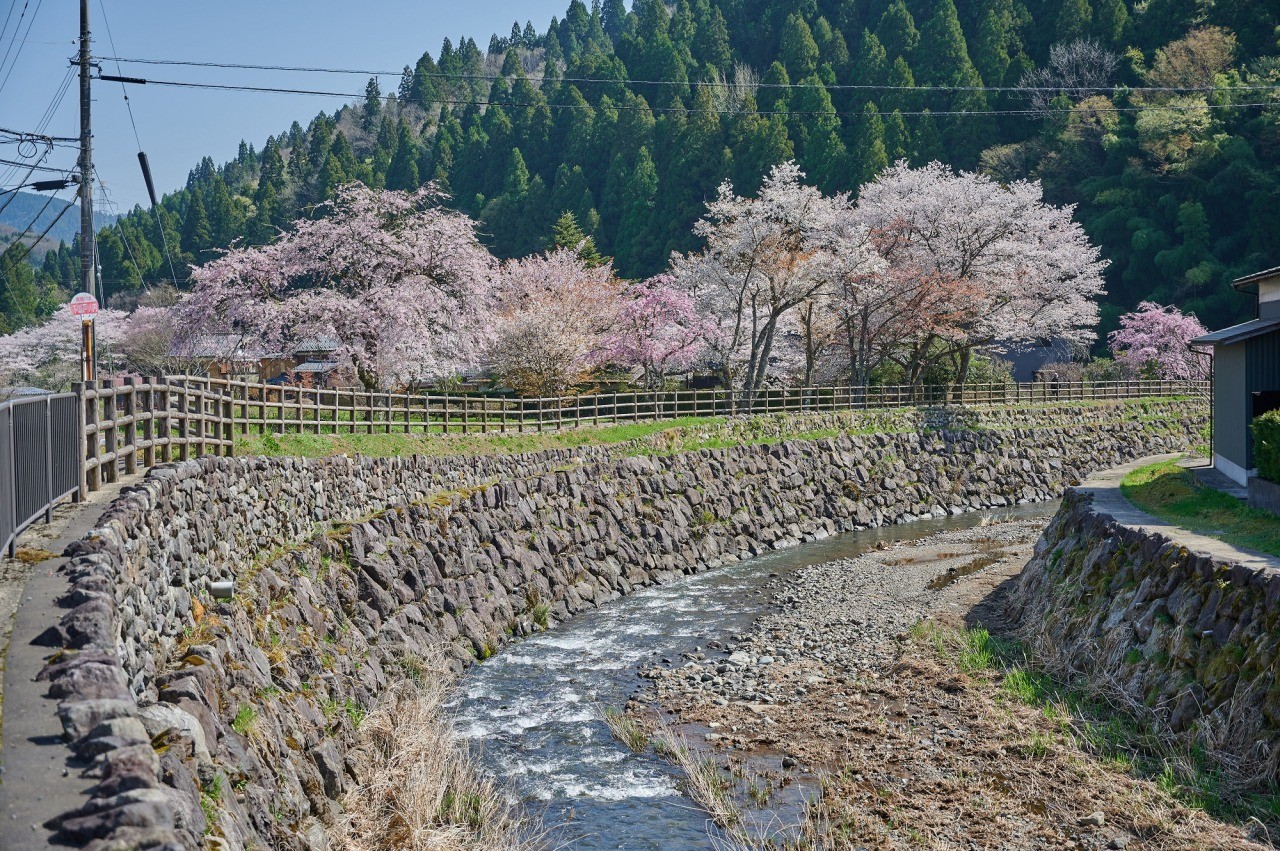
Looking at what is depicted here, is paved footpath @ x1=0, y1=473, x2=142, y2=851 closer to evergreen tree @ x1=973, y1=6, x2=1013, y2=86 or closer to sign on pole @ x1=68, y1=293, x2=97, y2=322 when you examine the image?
sign on pole @ x1=68, y1=293, x2=97, y2=322

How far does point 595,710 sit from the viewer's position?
13000mm

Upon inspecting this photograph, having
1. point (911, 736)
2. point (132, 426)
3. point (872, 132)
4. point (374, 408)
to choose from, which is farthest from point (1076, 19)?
point (132, 426)

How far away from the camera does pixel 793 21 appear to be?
87812mm

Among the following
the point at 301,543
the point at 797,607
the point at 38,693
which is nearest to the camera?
the point at 38,693

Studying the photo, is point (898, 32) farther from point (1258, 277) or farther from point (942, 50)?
point (1258, 277)

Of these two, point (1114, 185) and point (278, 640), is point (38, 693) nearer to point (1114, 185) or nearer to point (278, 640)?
point (278, 640)

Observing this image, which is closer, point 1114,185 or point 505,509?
point 505,509

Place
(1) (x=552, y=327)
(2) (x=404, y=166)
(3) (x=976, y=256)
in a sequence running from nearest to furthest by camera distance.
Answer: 1. (1) (x=552, y=327)
2. (3) (x=976, y=256)
3. (2) (x=404, y=166)

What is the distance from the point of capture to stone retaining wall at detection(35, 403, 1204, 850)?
6035mm

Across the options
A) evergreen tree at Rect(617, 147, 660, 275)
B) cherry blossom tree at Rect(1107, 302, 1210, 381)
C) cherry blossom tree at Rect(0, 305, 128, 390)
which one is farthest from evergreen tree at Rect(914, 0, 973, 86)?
cherry blossom tree at Rect(0, 305, 128, 390)

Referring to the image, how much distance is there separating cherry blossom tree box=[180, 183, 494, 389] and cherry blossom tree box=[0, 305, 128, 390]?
24816 millimetres

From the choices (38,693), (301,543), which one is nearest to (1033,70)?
(301,543)

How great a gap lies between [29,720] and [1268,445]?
16.0m

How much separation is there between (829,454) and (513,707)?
20544 millimetres
